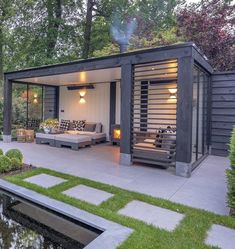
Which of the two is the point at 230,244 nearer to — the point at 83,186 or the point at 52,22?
the point at 83,186

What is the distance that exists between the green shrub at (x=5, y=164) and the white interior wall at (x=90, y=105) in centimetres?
536

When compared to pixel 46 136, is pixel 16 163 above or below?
below

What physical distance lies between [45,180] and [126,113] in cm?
250

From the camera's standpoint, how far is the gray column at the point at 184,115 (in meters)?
4.80

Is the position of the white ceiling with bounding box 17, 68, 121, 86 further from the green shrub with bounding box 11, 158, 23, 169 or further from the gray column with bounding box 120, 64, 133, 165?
the green shrub with bounding box 11, 158, 23, 169

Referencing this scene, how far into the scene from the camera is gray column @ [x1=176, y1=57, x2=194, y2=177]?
480 centimetres

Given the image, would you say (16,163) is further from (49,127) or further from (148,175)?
(49,127)

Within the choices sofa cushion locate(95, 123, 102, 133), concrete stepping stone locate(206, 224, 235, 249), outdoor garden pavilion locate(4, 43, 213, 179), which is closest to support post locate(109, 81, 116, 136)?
sofa cushion locate(95, 123, 102, 133)

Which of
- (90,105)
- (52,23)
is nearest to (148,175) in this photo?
(90,105)

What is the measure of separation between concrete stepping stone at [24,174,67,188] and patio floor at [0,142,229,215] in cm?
49

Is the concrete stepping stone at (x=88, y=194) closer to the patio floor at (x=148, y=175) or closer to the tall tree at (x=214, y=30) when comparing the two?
the patio floor at (x=148, y=175)

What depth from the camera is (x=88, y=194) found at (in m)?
3.93

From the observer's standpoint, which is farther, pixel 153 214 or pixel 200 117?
pixel 200 117

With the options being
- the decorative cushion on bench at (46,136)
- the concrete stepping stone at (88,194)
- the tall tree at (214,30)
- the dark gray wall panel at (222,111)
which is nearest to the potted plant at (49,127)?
the decorative cushion on bench at (46,136)
